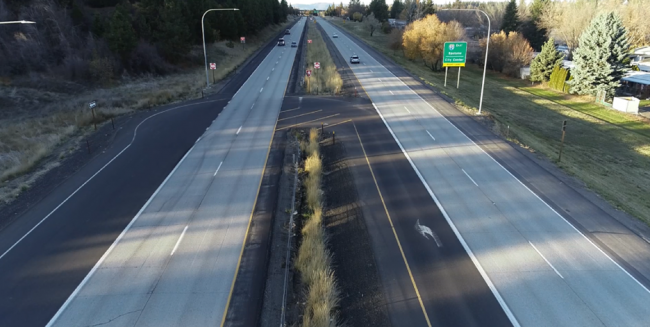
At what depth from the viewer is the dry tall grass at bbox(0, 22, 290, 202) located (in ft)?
80.7

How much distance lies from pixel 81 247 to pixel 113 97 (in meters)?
27.6

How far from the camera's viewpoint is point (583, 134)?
36.2 m

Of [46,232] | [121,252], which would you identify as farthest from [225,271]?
[46,232]

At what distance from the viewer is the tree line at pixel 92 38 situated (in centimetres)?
4341

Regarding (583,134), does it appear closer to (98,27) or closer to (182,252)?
(182,252)

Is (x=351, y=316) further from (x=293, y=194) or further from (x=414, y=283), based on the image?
(x=293, y=194)

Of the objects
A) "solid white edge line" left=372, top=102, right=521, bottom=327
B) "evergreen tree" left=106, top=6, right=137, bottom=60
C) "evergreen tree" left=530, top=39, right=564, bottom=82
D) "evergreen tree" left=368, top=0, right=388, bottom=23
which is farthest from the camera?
"evergreen tree" left=368, top=0, right=388, bottom=23

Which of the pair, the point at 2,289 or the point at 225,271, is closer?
the point at 2,289

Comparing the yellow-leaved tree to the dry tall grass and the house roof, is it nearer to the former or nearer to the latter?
the house roof

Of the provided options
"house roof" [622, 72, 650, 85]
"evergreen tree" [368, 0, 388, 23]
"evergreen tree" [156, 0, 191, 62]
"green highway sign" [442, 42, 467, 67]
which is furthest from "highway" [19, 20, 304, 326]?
"evergreen tree" [368, 0, 388, 23]

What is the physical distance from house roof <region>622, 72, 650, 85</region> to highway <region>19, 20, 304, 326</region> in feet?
153

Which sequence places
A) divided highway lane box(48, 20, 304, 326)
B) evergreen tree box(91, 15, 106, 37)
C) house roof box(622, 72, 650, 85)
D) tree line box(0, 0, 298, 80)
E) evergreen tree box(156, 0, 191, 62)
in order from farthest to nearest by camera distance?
evergreen tree box(156, 0, 191, 62), evergreen tree box(91, 15, 106, 37), house roof box(622, 72, 650, 85), tree line box(0, 0, 298, 80), divided highway lane box(48, 20, 304, 326)

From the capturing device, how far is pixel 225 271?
13.8m

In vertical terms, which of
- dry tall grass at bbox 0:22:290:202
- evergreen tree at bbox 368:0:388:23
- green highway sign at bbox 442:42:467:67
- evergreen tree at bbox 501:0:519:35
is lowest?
dry tall grass at bbox 0:22:290:202
